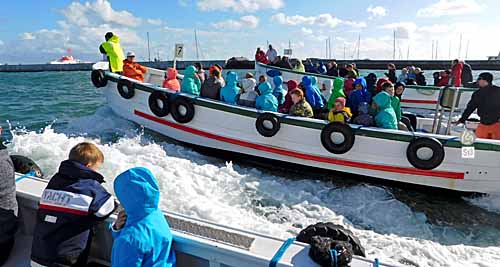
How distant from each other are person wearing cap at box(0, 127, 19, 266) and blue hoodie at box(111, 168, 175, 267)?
3.52 feet

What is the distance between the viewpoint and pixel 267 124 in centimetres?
655

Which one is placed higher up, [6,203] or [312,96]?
[312,96]

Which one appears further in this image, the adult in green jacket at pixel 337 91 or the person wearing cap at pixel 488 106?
the adult in green jacket at pixel 337 91

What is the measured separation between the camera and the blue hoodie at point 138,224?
82.0 inches

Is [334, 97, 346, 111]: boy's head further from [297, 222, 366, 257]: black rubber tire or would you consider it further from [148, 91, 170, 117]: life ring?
[297, 222, 366, 257]: black rubber tire

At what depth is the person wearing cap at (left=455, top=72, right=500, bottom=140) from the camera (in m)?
5.78

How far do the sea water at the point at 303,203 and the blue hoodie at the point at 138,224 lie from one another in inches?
103

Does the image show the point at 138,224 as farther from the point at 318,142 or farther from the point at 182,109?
the point at 182,109

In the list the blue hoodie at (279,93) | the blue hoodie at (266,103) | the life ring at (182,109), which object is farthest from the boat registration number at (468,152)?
the life ring at (182,109)

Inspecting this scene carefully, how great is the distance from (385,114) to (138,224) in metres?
4.74

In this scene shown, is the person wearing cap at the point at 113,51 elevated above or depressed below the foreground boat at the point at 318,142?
above

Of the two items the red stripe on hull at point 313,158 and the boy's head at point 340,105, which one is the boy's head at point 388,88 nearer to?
the boy's head at point 340,105

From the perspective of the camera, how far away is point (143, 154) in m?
6.92

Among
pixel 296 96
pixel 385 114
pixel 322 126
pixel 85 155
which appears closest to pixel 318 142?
pixel 322 126
